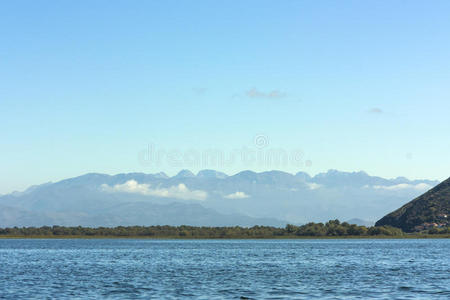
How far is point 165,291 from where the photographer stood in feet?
236

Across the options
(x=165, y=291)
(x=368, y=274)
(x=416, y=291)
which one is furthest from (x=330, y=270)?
(x=165, y=291)

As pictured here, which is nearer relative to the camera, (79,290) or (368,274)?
(79,290)

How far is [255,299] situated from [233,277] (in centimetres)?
2594

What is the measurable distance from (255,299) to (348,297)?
1018cm

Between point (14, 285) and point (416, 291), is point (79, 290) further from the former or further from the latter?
point (416, 291)

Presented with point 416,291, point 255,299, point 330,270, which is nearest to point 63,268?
point 330,270

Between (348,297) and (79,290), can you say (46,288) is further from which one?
(348,297)

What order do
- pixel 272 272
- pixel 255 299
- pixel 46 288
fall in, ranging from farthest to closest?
pixel 272 272, pixel 46 288, pixel 255 299

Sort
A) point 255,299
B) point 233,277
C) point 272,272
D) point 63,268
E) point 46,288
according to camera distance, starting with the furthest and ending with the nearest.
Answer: point 63,268
point 272,272
point 233,277
point 46,288
point 255,299

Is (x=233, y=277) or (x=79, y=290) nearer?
(x=79, y=290)

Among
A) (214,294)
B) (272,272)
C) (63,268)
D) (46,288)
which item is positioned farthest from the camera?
(63,268)

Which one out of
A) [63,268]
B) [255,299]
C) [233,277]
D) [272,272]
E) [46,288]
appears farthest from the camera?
[63,268]

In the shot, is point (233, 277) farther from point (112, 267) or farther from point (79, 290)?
point (112, 267)

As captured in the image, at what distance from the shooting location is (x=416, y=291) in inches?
2781
